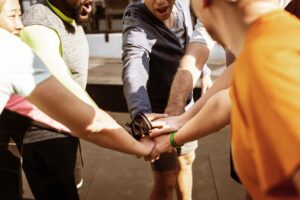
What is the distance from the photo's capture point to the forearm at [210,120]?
1278 mm

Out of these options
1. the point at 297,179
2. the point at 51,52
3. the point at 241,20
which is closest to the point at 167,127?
the point at 51,52

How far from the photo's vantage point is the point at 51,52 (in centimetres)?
143

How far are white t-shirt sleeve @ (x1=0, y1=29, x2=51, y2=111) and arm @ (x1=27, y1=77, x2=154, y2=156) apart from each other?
0.10ft

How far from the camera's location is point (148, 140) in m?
1.74

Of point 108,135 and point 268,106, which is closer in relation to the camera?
point 268,106

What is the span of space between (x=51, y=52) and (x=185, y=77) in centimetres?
76

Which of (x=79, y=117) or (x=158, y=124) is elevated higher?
(x=79, y=117)

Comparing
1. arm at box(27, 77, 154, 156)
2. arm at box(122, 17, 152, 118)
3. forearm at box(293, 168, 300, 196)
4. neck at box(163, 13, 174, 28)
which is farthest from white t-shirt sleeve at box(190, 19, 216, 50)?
forearm at box(293, 168, 300, 196)

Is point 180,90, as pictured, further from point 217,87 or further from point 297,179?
point 297,179

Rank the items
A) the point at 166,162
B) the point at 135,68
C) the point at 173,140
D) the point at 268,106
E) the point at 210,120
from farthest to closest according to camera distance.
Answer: the point at 166,162
the point at 135,68
the point at 173,140
the point at 210,120
the point at 268,106

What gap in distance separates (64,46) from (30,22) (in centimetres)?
20

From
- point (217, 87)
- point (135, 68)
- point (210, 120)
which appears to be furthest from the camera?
point (135, 68)

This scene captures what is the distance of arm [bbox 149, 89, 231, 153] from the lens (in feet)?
4.20

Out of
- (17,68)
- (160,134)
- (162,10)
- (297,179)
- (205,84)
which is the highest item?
(297,179)
